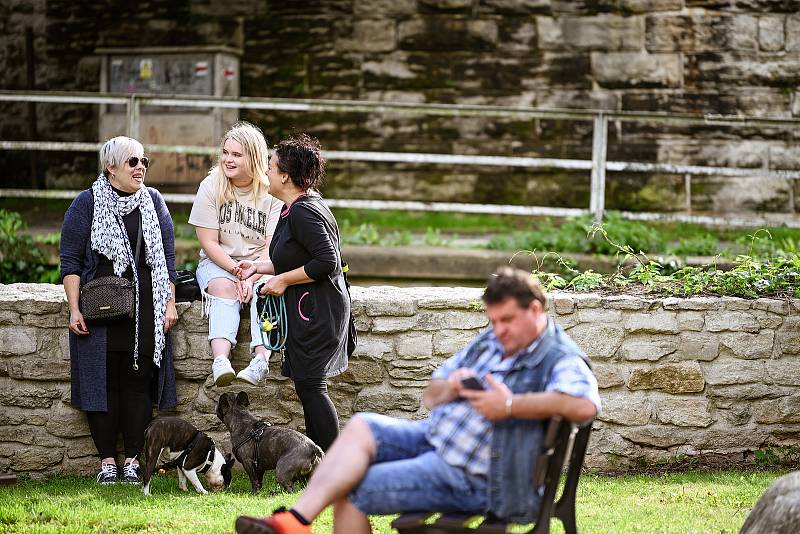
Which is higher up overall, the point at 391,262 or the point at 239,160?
the point at 239,160

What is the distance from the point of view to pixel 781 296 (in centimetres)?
596

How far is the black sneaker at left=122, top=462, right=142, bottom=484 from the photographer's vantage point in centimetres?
548

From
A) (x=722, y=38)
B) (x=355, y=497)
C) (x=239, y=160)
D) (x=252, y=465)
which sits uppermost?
(x=722, y=38)

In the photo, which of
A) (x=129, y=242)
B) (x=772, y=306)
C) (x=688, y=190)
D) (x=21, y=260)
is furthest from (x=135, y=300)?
(x=688, y=190)

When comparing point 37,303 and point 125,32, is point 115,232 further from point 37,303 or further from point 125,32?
point 125,32

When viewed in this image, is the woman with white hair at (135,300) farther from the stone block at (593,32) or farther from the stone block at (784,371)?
the stone block at (593,32)

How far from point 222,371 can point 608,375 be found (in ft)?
6.83

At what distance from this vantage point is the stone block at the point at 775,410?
5.88m

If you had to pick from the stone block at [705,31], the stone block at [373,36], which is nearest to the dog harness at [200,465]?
the stone block at [373,36]

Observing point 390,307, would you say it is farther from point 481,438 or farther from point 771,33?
point 771,33

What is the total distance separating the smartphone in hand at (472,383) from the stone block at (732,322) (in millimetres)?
2727

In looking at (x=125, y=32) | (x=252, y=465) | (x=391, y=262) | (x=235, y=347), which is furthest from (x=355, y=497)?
(x=125, y=32)

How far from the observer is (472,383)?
3.49 meters

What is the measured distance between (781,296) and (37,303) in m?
4.08
